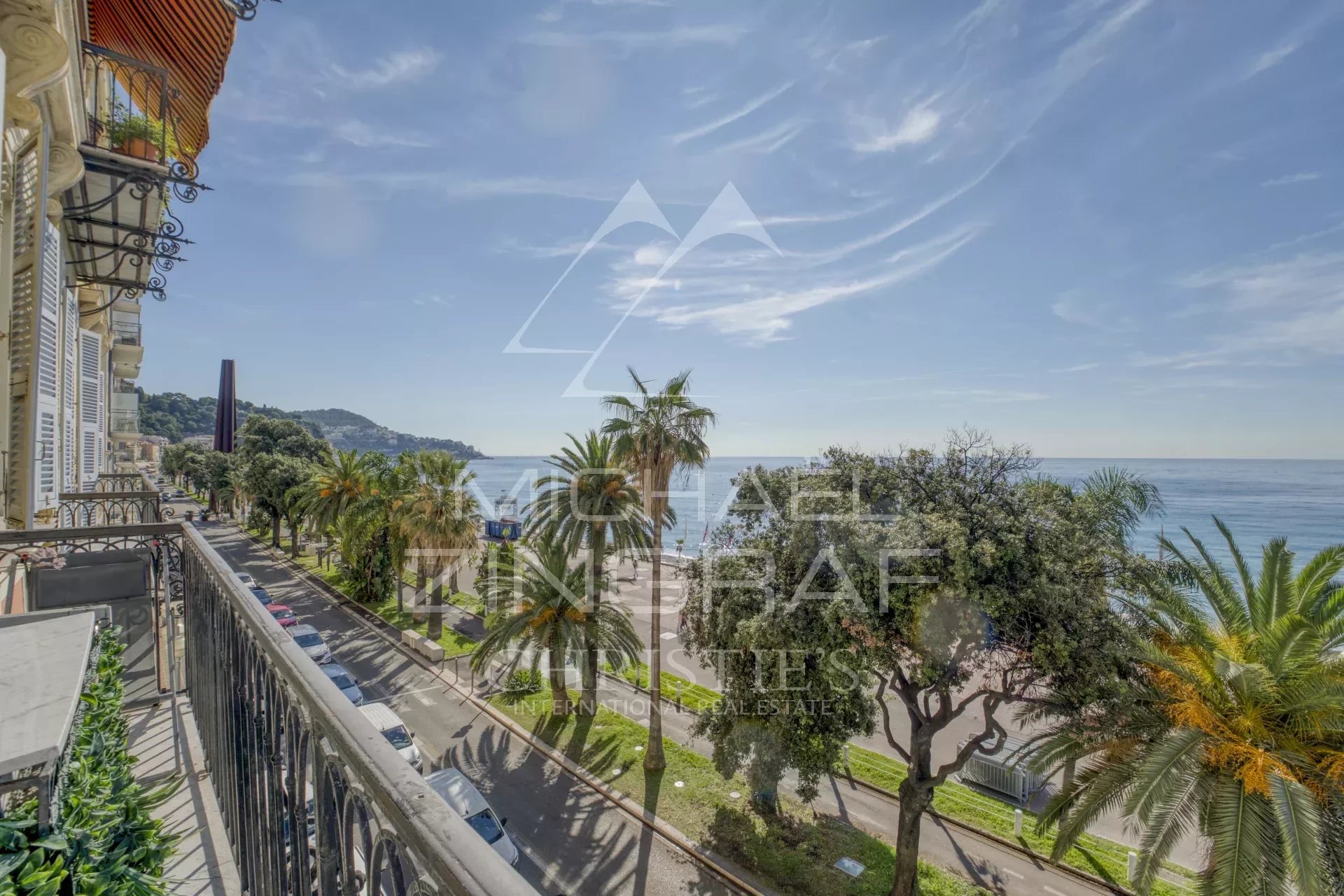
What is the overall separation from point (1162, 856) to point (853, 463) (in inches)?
266

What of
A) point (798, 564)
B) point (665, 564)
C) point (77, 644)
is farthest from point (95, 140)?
point (665, 564)

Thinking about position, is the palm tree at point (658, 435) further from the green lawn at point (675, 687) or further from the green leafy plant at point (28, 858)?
the green leafy plant at point (28, 858)

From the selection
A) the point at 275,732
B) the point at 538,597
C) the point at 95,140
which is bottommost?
the point at 538,597

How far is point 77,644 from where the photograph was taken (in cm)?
226

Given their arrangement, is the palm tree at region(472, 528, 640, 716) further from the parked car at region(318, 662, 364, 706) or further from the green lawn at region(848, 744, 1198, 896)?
the green lawn at region(848, 744, 1198, 896)

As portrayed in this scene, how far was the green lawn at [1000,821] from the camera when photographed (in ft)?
34.4

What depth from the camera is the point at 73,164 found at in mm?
4980

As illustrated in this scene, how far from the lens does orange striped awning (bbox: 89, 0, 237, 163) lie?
5.51m

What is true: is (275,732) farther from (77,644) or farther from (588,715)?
(588,715)

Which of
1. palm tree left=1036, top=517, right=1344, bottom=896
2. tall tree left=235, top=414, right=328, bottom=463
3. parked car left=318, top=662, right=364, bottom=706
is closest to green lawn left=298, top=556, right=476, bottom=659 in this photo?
parked car left=318, top=662, right=364, bottom=706

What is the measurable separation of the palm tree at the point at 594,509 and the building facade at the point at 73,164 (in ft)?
27.9

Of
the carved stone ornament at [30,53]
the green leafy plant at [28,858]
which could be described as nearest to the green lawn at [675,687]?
the carved stone ornament at [30,53]

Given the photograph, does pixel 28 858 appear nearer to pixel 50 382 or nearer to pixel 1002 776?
pixel 50 382

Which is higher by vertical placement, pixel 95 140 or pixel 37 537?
pixel 95 140
